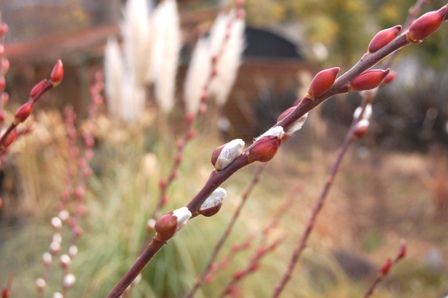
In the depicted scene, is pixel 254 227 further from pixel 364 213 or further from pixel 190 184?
pixel 364 213

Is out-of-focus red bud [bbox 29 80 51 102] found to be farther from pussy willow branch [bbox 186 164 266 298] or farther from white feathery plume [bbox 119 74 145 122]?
white feathery plume [bbox 119 74 145 122]

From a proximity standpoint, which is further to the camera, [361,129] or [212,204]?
→ [361,129]

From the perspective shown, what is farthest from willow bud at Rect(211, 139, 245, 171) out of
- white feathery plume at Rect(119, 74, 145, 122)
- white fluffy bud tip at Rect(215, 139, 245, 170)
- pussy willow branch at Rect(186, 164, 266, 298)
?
white feathery plume at Rect(119, 74, 145, 122)

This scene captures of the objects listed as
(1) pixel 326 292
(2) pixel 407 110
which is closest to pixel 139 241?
(1) pixel 326 292

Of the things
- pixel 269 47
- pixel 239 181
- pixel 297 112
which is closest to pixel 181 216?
pixel 297 112

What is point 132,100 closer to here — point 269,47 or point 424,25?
point 424,25

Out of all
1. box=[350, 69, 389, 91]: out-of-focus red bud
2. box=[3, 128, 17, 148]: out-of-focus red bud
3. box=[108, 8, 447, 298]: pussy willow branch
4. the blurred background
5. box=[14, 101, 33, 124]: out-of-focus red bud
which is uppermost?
the blurred background
